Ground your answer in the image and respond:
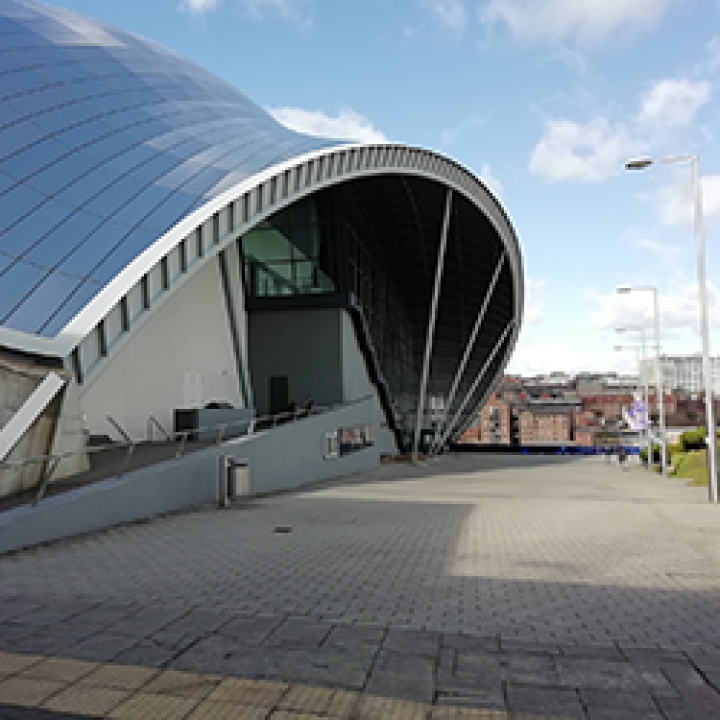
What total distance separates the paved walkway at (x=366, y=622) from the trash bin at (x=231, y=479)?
3.28 m

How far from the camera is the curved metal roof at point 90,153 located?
13781 millimetres

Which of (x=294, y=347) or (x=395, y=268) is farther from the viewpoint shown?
(x=395, y=268)

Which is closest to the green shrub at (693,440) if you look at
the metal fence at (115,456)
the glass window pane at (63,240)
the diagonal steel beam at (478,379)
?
the diagonal steel beam at (478,379)

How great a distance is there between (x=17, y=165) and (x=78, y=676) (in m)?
15.2

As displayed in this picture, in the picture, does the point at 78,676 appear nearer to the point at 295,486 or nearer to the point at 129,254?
the point at 129,254

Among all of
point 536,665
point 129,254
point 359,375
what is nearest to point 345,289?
point 359,375

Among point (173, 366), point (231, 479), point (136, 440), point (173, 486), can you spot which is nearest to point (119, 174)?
point (173, 366)

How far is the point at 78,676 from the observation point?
4.25 meters

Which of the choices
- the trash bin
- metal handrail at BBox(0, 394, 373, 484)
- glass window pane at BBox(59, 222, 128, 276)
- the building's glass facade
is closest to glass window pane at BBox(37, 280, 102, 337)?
glass window pane at BBox(59, 222, 128, 276)

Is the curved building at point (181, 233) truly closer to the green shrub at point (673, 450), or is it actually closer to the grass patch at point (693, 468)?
the grass patch at point (693, 468)

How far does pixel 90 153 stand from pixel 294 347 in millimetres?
13778

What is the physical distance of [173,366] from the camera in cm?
2150

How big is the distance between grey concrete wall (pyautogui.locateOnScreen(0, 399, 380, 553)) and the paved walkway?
0.38 meters

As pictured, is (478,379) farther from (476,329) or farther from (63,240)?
(63,240)
